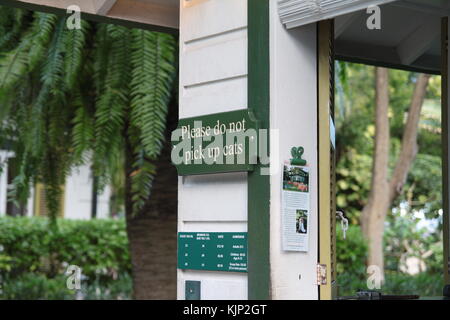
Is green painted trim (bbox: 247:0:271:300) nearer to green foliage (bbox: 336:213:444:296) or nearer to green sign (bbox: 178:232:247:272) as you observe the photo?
green sign (bbox: 178:232:247:272)

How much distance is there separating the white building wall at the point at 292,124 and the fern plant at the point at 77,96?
2.63 meters

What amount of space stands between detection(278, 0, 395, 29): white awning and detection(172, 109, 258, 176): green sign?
1.62ft

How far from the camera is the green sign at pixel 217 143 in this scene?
391cm

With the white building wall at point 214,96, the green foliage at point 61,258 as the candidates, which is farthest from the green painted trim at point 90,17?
the green foliage at point 61,258

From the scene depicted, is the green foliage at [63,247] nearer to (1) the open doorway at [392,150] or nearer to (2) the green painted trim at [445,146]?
(1) the open doorway at [392,150]

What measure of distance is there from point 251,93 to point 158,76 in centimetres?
272

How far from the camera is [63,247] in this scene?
13430 millimetres

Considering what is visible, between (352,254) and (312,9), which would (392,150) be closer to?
(352,254)

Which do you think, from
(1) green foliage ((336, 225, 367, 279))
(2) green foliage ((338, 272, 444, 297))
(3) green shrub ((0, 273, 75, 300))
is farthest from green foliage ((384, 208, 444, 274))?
(3) green shrub ((0, 273, 75, 300))

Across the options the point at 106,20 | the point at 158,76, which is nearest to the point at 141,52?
the point at 158,76

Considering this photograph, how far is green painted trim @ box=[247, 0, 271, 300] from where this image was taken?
3.80m

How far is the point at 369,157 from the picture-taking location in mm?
17188
